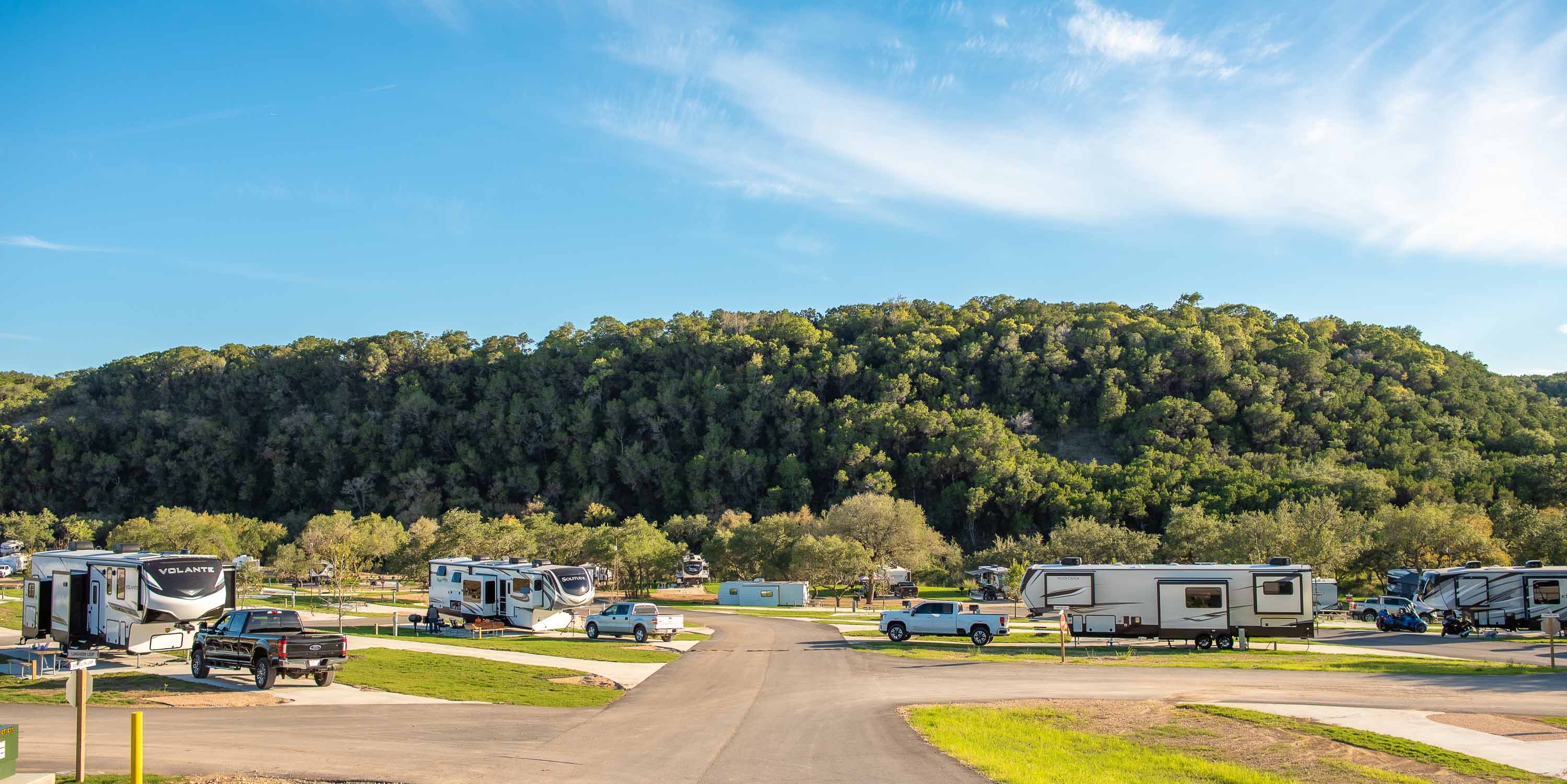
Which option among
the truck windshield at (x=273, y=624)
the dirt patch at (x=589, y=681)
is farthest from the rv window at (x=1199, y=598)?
the truck windshield at (x=273, y=624)

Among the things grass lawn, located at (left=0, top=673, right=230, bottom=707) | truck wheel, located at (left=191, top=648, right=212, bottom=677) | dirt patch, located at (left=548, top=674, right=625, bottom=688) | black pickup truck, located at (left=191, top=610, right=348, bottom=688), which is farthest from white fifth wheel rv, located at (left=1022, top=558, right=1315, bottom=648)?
grass lawn, located at (left=0, top=673, right=230, bottom=707)

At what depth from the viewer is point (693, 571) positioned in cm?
7700

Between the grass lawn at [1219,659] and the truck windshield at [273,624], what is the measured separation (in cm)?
1666

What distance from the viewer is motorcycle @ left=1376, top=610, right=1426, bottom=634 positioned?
37688 millimetres

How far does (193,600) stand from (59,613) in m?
4.26

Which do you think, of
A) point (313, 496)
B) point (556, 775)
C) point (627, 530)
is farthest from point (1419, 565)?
point (313, 496)

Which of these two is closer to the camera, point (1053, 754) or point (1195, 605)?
point (1053, 754)

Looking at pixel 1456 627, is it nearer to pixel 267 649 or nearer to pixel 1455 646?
pixel 1455 646

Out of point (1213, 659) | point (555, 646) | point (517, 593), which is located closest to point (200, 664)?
point (555, 646)

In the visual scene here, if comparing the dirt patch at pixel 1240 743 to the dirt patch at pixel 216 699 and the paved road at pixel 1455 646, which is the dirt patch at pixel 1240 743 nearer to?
the dirt patch at pixel 216 699

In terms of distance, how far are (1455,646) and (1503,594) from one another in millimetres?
6817

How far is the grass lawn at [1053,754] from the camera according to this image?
1272 cm

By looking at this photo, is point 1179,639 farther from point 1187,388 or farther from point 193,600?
point 1187,388

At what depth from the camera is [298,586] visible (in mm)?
66500
